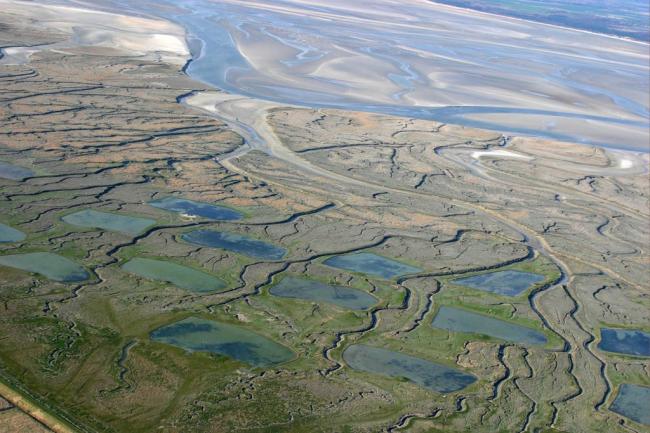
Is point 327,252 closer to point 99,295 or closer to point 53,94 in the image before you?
point 99,295

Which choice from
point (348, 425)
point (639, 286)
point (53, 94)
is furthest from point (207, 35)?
point (348, 425)

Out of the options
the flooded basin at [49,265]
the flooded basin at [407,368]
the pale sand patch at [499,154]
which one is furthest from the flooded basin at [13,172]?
the pale sand patch at [499,154]

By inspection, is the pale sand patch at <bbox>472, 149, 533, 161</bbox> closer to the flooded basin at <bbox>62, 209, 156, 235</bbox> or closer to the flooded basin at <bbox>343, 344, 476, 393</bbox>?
the flooded basin at <bbox>62, 209, 156, 235</bbox>

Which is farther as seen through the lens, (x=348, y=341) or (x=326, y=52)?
(x=326, y=52)

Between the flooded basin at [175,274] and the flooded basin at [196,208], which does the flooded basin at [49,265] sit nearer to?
the flooded basin at [175,274]

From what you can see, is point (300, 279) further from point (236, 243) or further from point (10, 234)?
point (10, 234)

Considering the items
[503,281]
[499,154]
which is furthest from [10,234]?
[499,154]
